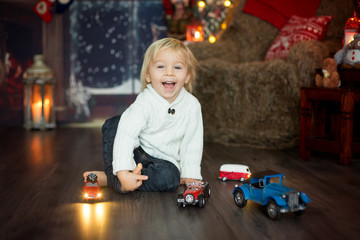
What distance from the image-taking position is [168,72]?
1.87 m

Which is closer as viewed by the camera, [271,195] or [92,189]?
[271,195]

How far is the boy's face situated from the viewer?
186 cm

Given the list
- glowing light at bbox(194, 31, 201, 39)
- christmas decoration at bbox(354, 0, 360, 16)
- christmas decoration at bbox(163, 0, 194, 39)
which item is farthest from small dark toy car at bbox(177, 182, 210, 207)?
christmas decoration at bbox(163, 0, 194, 39)

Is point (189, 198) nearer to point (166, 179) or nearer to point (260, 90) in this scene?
point (166, 179)

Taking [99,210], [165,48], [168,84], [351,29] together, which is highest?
[351,29]

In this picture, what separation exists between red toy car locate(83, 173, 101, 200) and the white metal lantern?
6.69 feet

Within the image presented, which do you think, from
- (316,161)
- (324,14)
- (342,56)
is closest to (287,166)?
(316,161)

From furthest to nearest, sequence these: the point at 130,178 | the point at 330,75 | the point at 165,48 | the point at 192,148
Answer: the point at 330,75, the point at 192,148, the point at 165,48, the point at 130,178

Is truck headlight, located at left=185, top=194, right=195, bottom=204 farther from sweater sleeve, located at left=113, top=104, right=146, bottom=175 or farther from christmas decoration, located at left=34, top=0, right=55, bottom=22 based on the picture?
christmas decoration, located at left=34, top=0, right=55, bottom=22

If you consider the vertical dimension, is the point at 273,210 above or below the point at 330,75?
below

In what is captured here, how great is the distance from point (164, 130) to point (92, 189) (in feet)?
1.26

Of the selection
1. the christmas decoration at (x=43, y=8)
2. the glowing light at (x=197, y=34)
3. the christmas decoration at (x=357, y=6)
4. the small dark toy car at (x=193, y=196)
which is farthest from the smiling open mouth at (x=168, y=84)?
the christmas decoration at (x=43, y=8)

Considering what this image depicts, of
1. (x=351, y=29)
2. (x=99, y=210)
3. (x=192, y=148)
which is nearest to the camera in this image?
(x=99, y=210)

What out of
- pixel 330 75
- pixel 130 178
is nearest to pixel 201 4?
pixel 330 75
